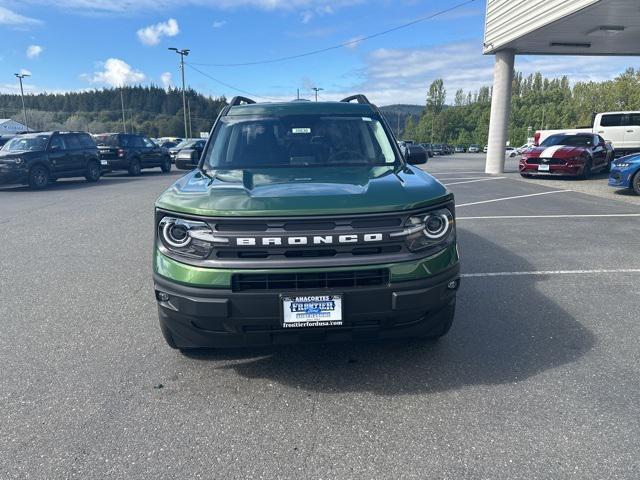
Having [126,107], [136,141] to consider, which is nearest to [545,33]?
[136,141]

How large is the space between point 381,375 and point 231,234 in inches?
55.9

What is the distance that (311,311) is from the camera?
274 cm

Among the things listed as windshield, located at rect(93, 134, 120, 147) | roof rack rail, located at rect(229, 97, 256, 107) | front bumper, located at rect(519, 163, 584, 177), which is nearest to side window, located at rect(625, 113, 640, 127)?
front bumper, located at rect(519, 163, 584, 177)

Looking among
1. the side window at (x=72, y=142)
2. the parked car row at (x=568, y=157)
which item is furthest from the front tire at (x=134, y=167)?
the parked car row at (x=568, y=157)

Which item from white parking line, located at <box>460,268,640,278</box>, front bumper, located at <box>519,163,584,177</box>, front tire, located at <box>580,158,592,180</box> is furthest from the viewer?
front tire, located at <box>580,158,592,180</box>

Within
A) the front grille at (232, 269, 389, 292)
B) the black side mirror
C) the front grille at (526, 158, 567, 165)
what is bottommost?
the front grille at (232, 269, 389, 292)

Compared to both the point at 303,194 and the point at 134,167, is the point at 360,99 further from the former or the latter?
the point at 134,167

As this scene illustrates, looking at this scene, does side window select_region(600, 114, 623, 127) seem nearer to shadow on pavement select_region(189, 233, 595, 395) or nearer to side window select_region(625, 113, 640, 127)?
side window select_region(625, 113, 640, 127)

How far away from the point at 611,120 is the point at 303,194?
78.3ft

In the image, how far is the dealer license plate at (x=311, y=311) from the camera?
272 centimetres

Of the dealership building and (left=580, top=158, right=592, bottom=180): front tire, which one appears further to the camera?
(left=580, top=158, right=592, bottom=180): front tire

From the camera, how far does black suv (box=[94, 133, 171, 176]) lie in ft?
64.9

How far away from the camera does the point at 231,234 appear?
2746 mm

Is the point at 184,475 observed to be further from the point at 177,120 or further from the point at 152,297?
the point at 177,120
